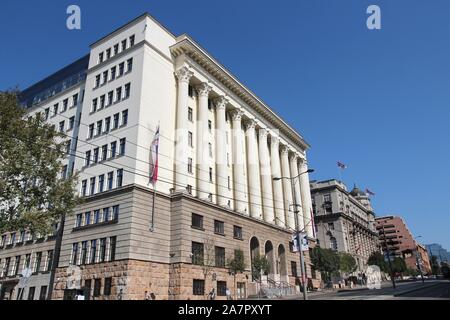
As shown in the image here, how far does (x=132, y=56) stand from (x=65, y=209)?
2541 centimetres

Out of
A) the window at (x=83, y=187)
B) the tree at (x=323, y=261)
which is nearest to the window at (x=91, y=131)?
the window at (x=83, y=187)

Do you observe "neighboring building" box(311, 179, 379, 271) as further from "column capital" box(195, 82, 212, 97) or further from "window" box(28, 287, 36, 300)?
"window" box(28, 287, 36, 300)

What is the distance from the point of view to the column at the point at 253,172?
186ft

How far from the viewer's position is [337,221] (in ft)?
344

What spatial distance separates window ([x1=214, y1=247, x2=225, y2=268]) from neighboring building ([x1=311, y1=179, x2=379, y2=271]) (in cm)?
6454

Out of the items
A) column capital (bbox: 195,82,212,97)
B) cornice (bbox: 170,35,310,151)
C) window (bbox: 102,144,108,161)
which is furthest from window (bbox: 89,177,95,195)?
cornice (bbox: 170,35,310,151)

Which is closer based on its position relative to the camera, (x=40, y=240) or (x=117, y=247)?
(x=117, y=247)

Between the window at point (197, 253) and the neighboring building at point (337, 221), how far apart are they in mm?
69086

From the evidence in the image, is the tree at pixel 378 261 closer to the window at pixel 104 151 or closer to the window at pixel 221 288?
the window at pixel 221 288

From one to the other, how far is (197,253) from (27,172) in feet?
70.0

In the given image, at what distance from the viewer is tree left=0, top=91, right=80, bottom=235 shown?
85.6ft

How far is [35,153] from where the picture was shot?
1097 inches
